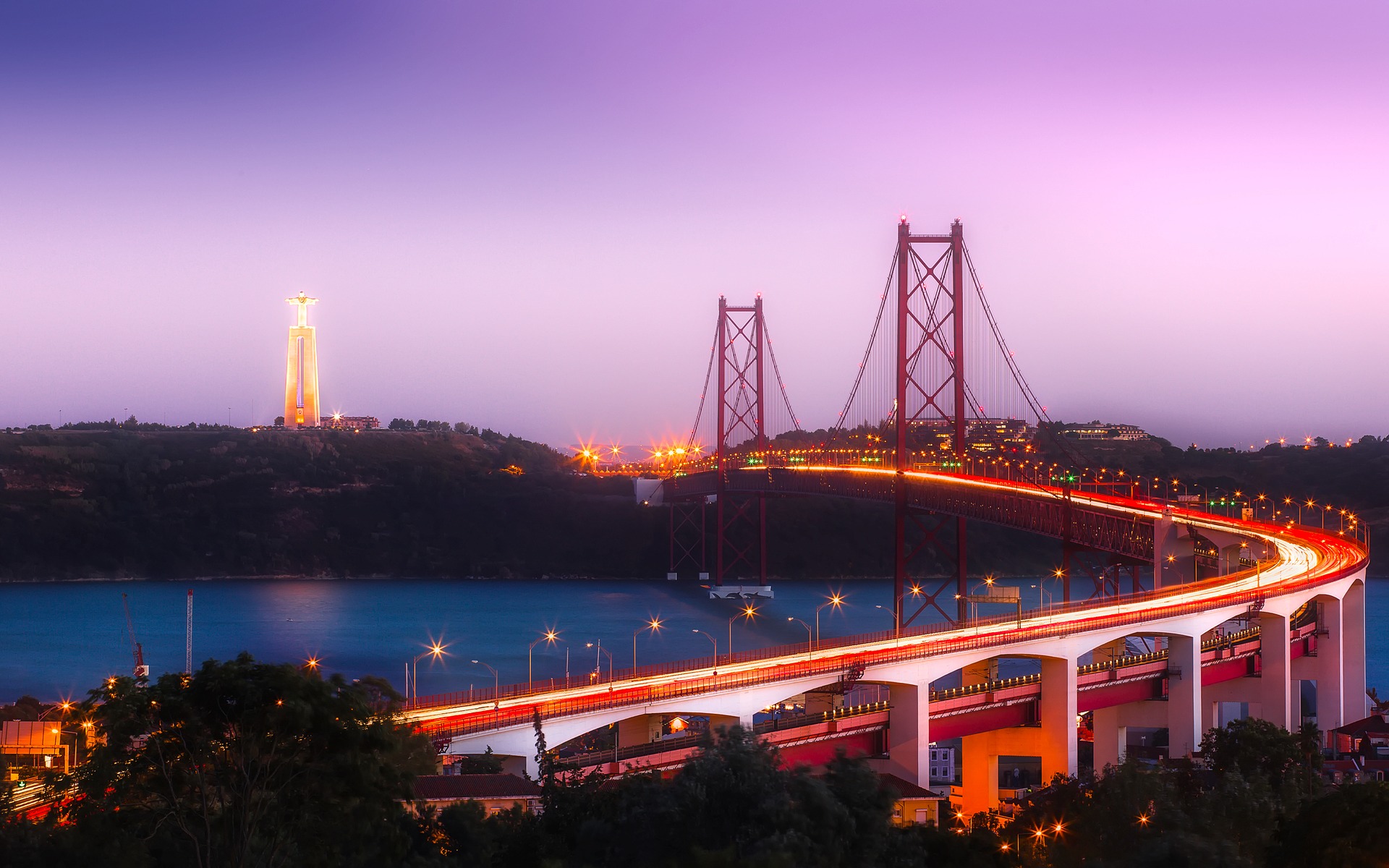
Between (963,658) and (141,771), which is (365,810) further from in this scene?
(963,658)

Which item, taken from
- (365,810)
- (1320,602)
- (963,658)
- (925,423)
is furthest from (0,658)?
(365,810)

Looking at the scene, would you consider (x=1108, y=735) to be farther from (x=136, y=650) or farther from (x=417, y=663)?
(x=136, y=650)

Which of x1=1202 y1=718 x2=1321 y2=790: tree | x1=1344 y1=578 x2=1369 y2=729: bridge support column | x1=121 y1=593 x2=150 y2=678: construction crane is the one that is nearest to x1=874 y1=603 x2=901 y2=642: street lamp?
x1=1202 y1=718 x2=1321 y2=790: tree

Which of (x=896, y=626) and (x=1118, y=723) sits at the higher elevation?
(x=896, y=626)

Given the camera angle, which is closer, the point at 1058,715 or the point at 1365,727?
the point at 1058,715

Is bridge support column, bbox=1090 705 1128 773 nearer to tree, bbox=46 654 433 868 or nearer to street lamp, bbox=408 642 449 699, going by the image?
street lamp, bbox=408 642 449 699

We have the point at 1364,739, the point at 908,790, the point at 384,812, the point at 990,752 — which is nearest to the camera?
the point at 384,812

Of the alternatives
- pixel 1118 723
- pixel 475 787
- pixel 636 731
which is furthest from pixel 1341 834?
pixel 1118 723

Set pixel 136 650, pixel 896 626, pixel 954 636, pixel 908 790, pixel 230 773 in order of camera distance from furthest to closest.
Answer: pixel 136 650
pixel 896 626
pixel 954 636
pixel 908 790
pixel 230 773
